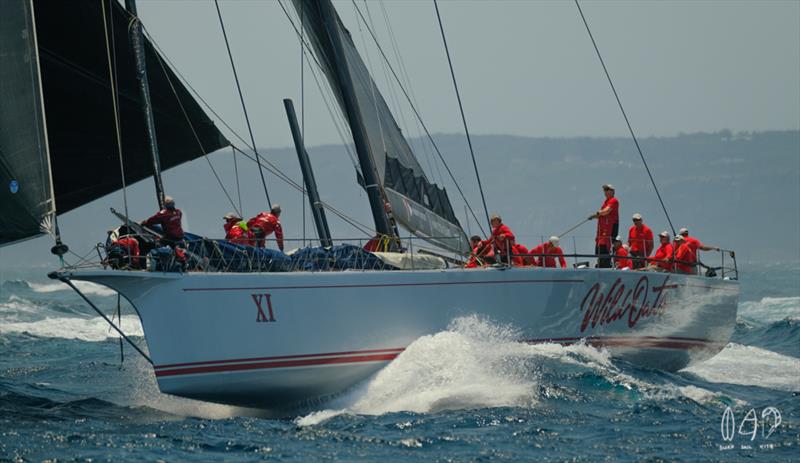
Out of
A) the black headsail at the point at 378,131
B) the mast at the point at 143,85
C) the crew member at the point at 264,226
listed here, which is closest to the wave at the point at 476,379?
the black headsail at the point at 378,131

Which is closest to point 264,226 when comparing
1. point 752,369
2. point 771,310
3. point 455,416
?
point 455,416

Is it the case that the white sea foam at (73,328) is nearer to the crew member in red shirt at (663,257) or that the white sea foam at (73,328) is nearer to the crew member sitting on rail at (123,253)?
the crew member in red shirt at (663,257)

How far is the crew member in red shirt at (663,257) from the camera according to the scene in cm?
1684

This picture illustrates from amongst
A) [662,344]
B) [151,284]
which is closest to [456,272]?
[151,284]

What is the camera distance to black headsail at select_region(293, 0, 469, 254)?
48.0 ft

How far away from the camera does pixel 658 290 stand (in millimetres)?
16344

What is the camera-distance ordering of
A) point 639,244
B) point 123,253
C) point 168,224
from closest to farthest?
1. point 123,253
2. point 168,224
3. point 639,244

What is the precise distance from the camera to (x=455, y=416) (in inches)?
468

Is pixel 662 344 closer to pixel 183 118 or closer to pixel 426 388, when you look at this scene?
pixel 426 388

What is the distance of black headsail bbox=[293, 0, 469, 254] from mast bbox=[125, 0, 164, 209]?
203 cm

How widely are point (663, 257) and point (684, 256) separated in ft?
1.02

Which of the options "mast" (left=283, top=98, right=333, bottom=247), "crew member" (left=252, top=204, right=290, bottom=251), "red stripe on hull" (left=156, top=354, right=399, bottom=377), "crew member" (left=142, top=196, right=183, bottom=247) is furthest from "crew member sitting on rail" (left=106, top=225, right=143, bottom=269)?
"mast" (left=283, top=98, right=333, bottom=247)

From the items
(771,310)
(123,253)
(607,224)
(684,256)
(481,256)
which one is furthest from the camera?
(771,310)

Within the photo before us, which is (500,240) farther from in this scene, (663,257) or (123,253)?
(123,253)
